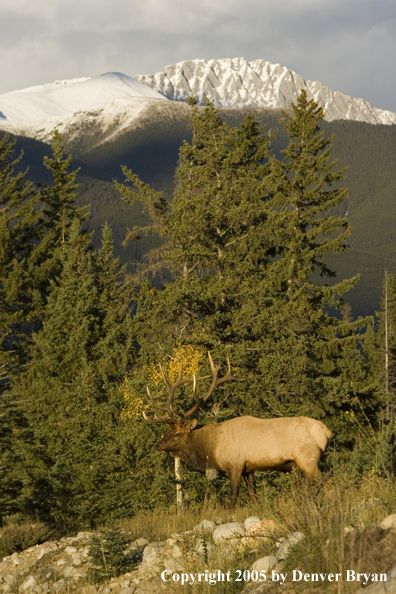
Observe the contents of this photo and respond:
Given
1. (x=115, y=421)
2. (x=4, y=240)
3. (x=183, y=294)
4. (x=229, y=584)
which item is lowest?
(x=115, y=421)

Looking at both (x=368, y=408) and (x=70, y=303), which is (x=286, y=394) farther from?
(x=368, y=408)

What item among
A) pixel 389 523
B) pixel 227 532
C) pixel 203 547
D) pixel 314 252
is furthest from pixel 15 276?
pixel 389 523

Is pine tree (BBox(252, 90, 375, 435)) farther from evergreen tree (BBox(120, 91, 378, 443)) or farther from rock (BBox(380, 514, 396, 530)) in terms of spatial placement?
rock (BBox(380, 514, 396, 530))

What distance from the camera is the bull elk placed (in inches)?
365

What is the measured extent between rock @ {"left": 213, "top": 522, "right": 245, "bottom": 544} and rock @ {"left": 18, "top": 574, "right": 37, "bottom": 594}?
200 cm

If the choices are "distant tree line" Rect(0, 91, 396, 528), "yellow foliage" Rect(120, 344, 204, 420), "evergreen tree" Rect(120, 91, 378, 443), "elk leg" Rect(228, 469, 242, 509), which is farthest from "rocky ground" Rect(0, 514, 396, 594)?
"yellow foliage" Rect(120, 344, 204, 420)

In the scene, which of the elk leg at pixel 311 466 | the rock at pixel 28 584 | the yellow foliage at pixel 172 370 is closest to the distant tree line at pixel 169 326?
the yellow foliage at pixel 172 370

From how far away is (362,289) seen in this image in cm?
19775

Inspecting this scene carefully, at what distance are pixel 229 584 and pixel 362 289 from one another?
19890 cm

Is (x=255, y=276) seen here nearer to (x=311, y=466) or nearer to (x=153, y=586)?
(x=311, y=466)

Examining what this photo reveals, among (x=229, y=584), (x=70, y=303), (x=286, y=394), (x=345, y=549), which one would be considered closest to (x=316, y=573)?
(x=345, y=549)

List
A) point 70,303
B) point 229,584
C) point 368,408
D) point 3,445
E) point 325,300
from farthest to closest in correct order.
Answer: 1. point 368,408
2. point 325,300
3. point 70,303
4. point 3,445
5. point 229,584

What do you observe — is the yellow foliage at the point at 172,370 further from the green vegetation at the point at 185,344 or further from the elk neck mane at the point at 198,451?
the elk neck mane at the point at 198,451

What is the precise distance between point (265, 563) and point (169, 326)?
45.9 ft
